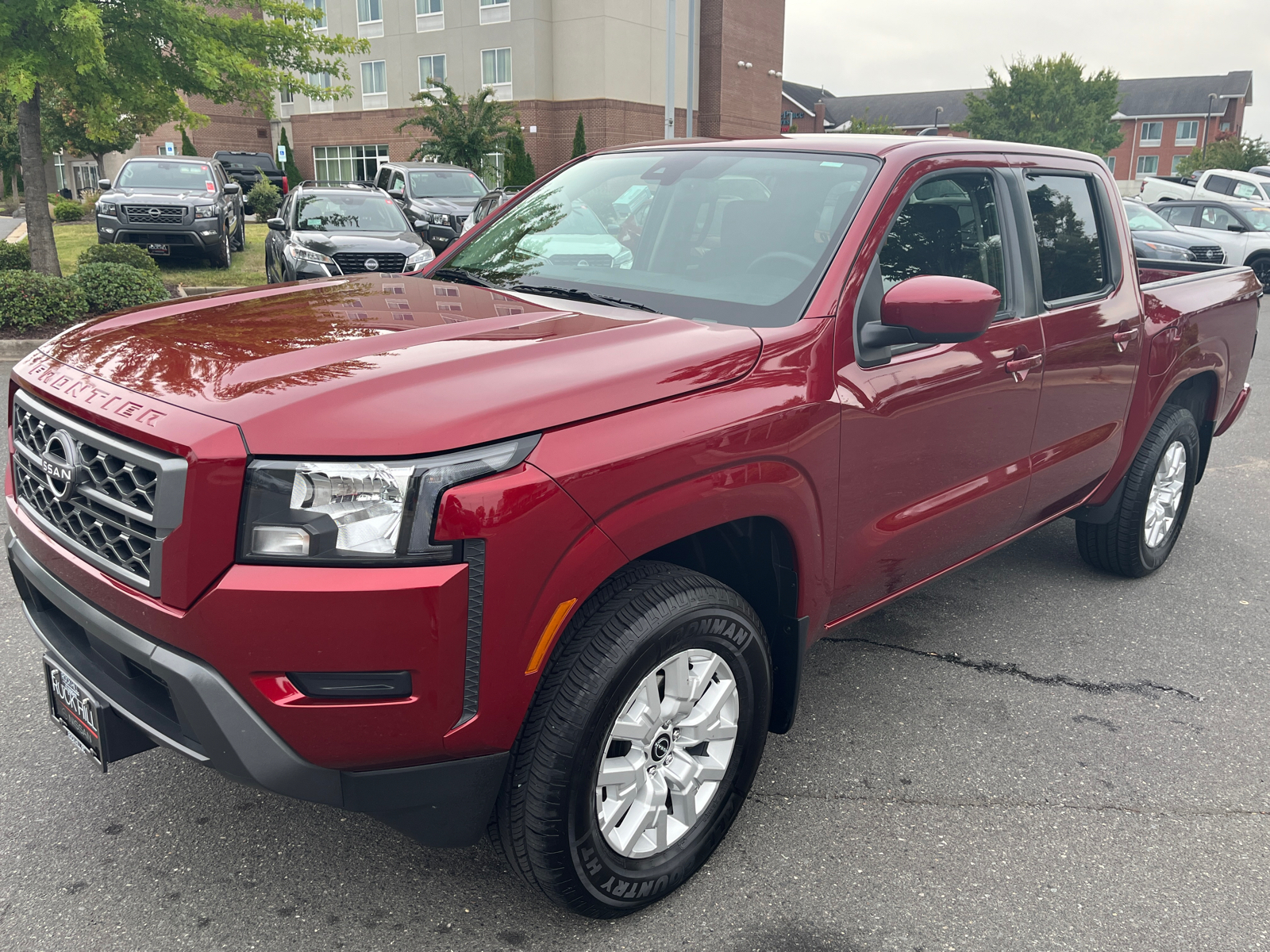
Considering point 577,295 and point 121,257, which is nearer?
point 577,295

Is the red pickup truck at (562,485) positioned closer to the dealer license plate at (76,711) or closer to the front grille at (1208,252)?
the dealer license plate at (76,711)

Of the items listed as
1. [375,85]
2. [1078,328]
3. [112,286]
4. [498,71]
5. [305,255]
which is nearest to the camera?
[1078,328]

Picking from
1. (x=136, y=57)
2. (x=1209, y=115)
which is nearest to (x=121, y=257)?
(x=136, y=57)

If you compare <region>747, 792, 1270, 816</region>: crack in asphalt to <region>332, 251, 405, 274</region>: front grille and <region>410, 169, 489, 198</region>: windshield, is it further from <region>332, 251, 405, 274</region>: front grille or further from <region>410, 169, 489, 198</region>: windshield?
<region>410, 169, 489, 198</region>: windshield

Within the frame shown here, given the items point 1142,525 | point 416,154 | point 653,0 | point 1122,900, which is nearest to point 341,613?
point 1122,900

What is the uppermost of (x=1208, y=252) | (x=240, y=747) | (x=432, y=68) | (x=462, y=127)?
(x=432, y=68)

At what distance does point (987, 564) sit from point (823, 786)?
Result: 2482 millimetres

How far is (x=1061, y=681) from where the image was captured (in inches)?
156

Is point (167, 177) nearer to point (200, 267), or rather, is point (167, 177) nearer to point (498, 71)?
point (200, 267)

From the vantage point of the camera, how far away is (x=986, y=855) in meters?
2.87

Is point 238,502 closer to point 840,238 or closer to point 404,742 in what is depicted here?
point 404,742

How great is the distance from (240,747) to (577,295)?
1687mm

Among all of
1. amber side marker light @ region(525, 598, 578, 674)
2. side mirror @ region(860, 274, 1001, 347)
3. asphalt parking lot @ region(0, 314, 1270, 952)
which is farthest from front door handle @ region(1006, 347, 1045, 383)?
amber side marker light @ region(525, 598, 578, 674)

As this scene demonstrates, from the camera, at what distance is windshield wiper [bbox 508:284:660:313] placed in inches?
119
